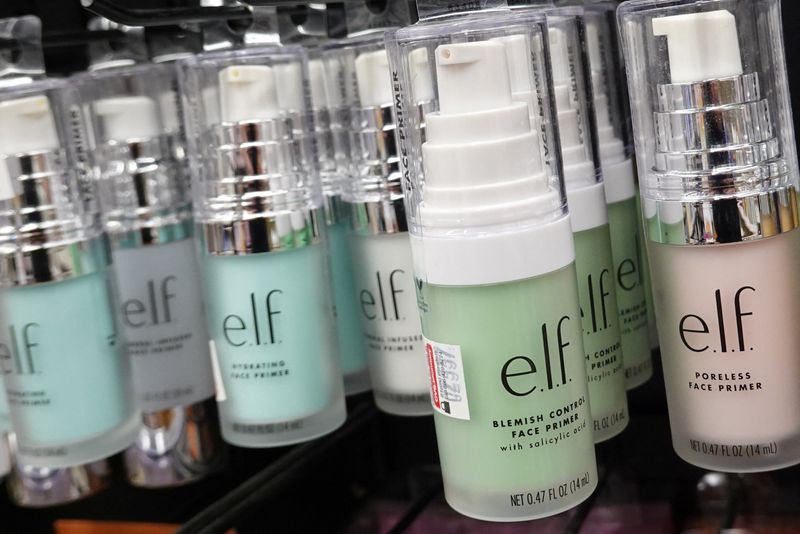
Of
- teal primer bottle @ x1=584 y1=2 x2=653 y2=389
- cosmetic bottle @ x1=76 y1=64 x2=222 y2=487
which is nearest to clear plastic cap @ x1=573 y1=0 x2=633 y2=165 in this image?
teal primer bottle @ x1=584 y1=2 x2=653 y2=389

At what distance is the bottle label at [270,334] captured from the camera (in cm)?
48

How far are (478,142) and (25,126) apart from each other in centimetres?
25

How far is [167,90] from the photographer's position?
563 mm

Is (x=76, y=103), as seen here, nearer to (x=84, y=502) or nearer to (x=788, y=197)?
(x=84, y=502)

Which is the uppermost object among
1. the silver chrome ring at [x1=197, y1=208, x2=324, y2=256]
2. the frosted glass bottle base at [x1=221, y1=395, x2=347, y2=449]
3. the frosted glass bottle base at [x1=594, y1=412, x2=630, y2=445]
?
the silver chrome ring at [x1=197, y1=208, x2=324, y2=256]

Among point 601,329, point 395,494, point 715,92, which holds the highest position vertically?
point 715,92

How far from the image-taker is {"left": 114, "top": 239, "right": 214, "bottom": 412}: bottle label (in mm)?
560

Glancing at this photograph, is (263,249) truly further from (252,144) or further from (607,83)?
(607,83)

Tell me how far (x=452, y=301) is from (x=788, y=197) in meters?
0.14

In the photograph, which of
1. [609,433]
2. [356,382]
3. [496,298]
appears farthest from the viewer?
[356,382]

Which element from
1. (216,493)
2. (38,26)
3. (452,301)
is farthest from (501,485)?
(38,26)

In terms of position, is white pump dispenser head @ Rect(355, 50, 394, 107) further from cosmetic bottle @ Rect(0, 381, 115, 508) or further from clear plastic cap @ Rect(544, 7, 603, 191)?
cosmetic bottle @ Rect(0, 381, 115, 508)

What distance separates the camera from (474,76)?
0.38 m

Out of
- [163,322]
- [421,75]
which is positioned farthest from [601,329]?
[163,322]
